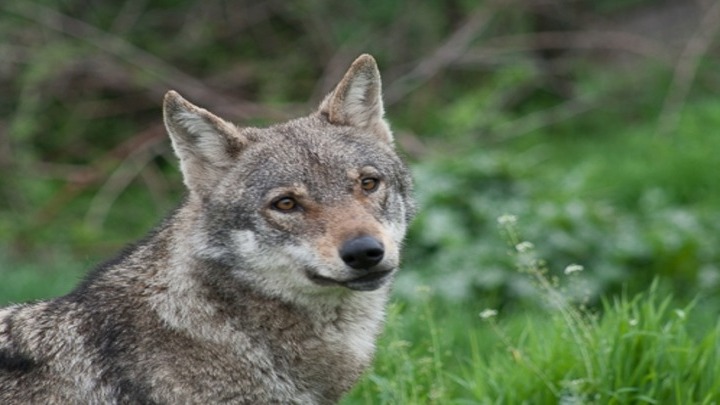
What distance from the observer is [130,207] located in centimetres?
1190

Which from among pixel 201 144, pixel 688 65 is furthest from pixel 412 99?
pixel 201 144

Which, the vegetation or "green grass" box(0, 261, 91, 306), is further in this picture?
the vegetation

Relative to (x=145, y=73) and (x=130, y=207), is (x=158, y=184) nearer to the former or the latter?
(x=130, y=207)

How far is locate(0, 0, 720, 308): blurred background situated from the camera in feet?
32.8

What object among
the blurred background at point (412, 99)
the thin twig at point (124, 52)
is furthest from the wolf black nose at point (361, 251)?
the thin twig at point (124, 52)

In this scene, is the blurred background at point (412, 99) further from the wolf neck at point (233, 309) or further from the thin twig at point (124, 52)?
the wolf neck at point (233, 309)

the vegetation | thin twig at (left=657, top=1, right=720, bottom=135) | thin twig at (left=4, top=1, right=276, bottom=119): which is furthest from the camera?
thin twig at (left=657, top=1, right=720, bottom=135)

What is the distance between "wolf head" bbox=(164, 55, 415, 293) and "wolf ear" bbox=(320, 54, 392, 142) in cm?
3

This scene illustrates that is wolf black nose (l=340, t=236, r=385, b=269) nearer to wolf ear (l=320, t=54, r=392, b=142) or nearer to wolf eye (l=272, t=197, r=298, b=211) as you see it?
wolf eye (l=272, t=197, r=298, b=211)

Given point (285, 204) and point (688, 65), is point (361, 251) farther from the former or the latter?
point (688, 65)

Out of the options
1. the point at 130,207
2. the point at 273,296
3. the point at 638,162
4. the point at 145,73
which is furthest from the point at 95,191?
the point at 273,296

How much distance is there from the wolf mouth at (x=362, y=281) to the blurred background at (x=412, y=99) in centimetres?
463

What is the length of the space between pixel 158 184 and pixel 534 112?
422 cm

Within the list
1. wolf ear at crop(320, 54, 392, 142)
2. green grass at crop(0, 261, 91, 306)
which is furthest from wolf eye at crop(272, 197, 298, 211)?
green grass at crop(0, 261, 91, 306)
